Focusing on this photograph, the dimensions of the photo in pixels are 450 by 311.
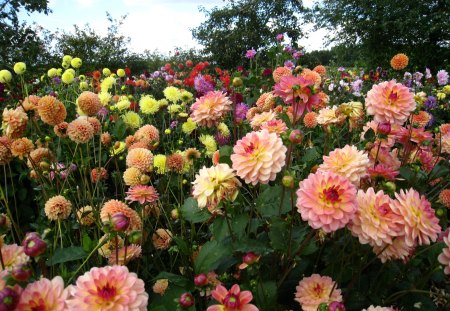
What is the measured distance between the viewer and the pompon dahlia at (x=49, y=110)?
1.40 metres

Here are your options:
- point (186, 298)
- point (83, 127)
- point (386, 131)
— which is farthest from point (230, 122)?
point (186, 298)

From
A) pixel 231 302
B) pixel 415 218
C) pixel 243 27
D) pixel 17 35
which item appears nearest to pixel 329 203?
pixel 415 218

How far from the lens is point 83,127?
4.77 feet

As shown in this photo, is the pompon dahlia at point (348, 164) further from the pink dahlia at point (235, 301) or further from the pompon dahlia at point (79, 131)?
the pompon dahlia at point (79, 131)

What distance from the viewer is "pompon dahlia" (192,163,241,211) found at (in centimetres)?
102

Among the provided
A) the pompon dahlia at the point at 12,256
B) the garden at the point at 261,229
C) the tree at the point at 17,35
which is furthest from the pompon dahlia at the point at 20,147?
the tree at the point at 17,35

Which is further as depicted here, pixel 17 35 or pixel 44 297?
Result: pixel 17 35

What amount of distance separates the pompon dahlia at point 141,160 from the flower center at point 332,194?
0.77 m

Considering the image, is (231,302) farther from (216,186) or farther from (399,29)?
(399,29)

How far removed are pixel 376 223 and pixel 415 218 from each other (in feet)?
0.31

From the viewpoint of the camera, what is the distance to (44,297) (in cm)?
74

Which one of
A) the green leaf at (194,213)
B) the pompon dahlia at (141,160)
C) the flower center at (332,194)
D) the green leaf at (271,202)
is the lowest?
the green leaf at (194,213)

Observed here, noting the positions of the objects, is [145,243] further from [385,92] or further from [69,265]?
[385,92]

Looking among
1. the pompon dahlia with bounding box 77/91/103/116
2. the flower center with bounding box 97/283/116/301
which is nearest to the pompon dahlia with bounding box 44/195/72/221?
the pompon dahlia with bounding box 77/91/103/116
